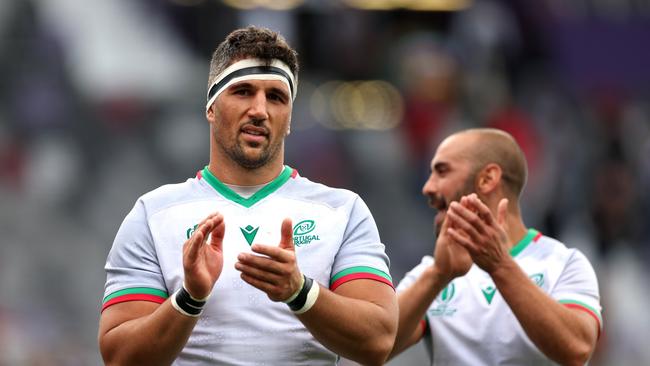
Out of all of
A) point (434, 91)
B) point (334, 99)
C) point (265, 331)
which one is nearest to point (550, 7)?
point (434, 91)

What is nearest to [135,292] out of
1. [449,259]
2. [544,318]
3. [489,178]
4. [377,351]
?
[377,351]

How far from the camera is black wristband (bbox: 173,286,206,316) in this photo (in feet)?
17.0

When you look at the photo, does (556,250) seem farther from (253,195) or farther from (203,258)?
(203,258)

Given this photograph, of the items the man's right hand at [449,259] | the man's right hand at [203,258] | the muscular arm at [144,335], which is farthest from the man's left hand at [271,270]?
the man's right hand at [449,259]

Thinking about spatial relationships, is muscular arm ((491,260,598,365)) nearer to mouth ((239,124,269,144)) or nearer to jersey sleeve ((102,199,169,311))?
mouth ((239,124,269,144))

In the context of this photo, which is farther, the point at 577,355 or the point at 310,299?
the point at 577,355

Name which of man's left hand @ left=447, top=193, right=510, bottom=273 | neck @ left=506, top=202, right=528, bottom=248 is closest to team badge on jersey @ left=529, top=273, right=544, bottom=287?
neck @ left=506, top=202, right=528, bottom=248

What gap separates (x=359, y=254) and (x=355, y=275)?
115 millimetres

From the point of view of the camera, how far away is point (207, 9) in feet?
63.4

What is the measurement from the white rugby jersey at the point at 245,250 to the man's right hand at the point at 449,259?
1.04 m

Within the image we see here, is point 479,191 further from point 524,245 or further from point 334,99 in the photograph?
point 334,99

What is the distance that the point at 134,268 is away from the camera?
5.61 metres

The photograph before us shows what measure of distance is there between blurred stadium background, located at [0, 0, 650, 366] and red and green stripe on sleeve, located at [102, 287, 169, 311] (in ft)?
29.6

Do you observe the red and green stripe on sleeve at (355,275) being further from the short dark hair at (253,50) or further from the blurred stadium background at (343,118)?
the blurred stadium background at (343,118)
